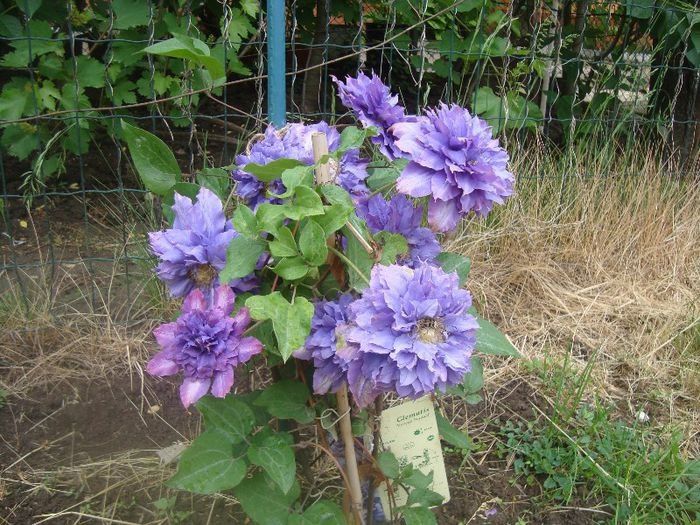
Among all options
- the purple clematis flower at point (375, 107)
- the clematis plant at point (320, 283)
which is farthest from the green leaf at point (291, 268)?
the purple clematis flower at point (375, 107)

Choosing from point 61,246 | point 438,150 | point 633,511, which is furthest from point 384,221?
point 61,246

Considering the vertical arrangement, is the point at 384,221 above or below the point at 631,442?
above

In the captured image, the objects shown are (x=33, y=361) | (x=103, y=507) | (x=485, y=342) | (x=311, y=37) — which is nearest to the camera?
(x=485, y=342)

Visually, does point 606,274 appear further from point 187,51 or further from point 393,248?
point 187,51

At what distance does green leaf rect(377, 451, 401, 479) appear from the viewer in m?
1.15

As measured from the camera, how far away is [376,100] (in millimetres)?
1042

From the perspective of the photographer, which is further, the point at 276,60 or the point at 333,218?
the point at 276,60

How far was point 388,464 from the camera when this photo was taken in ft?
3.79

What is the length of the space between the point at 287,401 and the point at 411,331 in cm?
31

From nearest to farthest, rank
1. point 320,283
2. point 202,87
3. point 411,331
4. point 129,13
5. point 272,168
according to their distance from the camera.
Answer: point 411,331 < point 272,168 < point 320,283 < point 202,87 < point 129,13

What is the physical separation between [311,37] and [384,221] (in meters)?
2.38

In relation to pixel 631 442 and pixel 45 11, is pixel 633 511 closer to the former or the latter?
pixel 631 442

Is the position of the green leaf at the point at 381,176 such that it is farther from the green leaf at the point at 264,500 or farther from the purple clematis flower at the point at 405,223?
the green leaf at the point at 264,500

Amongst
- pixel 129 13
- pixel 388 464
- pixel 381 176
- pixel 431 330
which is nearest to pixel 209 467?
pixel 388 464
